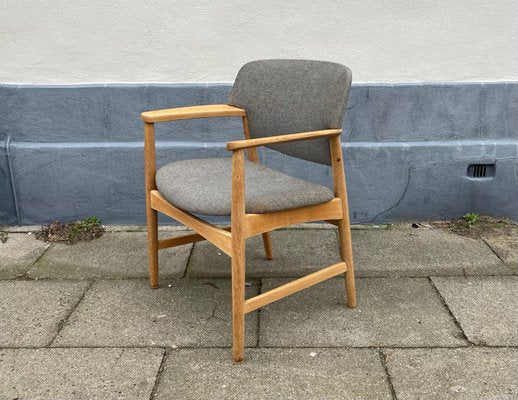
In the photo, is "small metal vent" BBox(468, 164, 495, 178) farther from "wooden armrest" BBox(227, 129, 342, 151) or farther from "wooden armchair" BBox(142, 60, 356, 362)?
"wooden armrest" BBox(227, 129, 342, 151)

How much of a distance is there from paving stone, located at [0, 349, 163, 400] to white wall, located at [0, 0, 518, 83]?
178 cm

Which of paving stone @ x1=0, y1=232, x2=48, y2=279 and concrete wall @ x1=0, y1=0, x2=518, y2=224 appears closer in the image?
paving stone @ x1=0, y1=232, x2=48, y2=279

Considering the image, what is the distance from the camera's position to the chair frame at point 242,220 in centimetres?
216

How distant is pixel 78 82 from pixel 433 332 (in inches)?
95.7

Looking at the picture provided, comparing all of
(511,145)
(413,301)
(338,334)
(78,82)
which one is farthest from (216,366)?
(511,145)

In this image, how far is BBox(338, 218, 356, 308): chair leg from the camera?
8.23 feet

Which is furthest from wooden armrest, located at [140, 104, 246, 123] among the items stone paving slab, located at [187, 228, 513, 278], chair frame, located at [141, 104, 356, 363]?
stone paving slab, located at [187, 228, 513, 278]

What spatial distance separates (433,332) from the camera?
2.43m

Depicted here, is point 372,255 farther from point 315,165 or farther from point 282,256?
point 315,165

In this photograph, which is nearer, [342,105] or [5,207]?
[342,105]

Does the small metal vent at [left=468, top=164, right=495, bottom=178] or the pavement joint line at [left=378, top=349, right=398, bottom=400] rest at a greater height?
the small metal vent at [left=468, top=164, right=495, bottom=178]

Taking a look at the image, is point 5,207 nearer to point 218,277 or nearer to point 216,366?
point 218,277

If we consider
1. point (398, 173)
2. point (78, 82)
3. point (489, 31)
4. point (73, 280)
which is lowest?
point (73, 280)

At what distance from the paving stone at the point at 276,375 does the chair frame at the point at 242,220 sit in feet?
0.31
